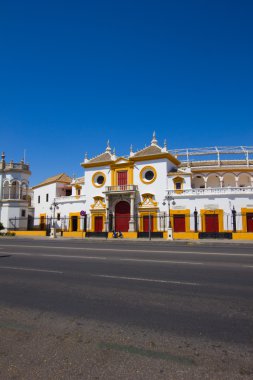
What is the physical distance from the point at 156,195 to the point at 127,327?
35.0 m

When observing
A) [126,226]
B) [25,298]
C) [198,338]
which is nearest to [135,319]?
[198,338]

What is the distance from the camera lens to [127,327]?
14.6 feet

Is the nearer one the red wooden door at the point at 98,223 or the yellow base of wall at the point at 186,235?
the yellow base of wall at the point at 186,235

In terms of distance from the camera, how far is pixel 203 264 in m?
10.5

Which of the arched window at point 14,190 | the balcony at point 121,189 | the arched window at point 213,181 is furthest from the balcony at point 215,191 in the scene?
the arched window at point 14,190

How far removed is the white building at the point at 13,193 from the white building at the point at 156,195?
422 centimetres

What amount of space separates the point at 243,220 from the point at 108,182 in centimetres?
1961

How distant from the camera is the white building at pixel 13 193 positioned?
45125 mm

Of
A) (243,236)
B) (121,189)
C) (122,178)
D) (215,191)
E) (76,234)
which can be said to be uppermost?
(122,178)

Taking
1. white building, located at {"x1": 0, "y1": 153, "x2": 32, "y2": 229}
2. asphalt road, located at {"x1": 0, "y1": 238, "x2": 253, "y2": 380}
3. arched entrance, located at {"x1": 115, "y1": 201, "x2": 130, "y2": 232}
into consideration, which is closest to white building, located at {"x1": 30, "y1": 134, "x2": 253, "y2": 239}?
arched entrance, located at {"x1": 115, "y1": 201, "x2": 130, "y2": 232}

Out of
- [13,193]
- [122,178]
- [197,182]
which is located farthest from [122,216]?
[13,193]

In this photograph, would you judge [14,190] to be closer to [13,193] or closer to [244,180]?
[13,193]

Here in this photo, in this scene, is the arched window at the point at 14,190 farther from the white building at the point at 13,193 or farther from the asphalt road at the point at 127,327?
the asphalt road at the point at 127,327

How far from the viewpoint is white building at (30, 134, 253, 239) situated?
3475 cm
